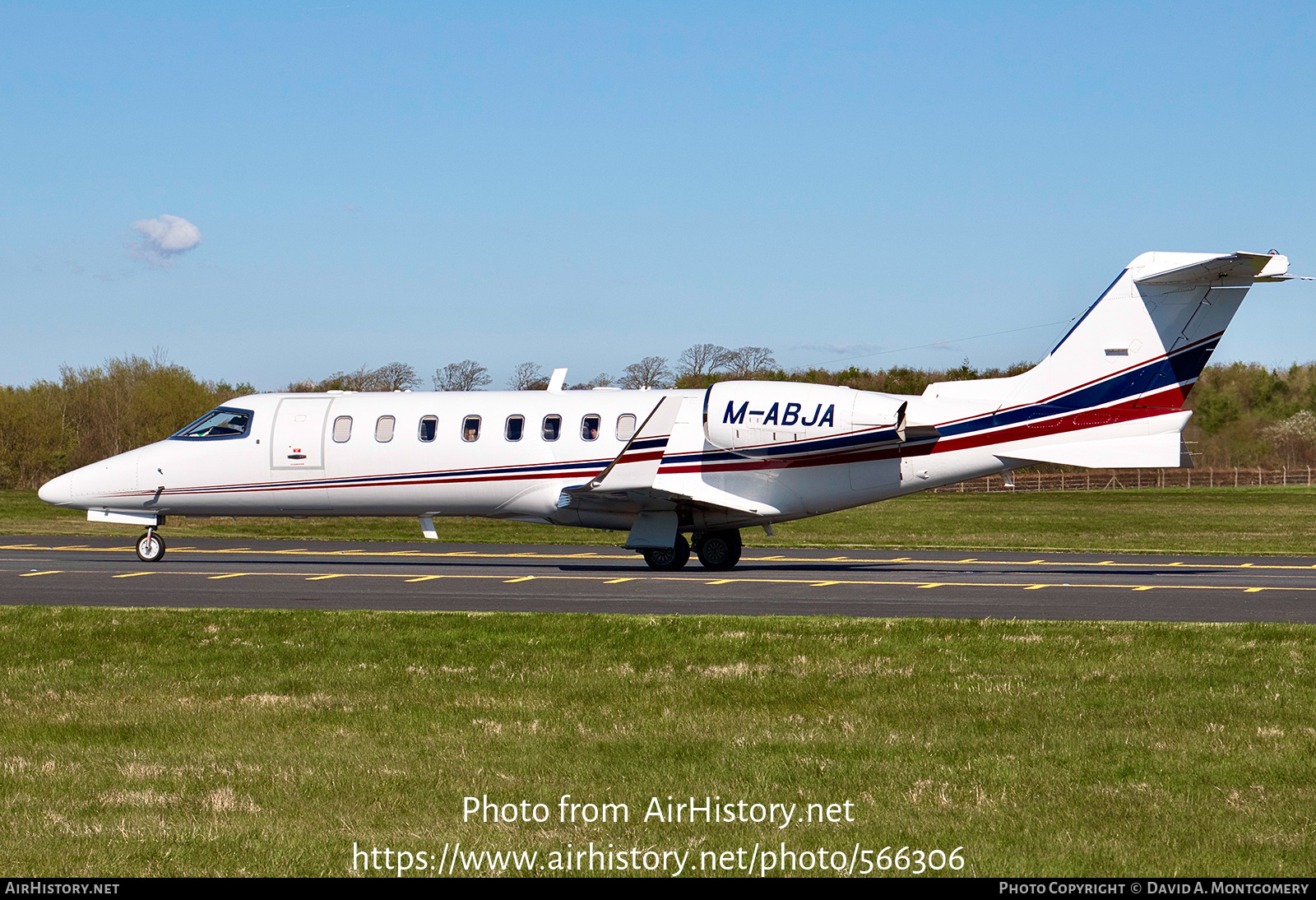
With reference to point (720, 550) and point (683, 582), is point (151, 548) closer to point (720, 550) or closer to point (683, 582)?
point (720, 550)

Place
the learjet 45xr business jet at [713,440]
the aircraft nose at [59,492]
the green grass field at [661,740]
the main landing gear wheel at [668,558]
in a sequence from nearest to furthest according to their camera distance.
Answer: the green grass field at [661,740] → the learjet 45xr business jet at [713,440] → the main landing gear wheel at [668,558] → the aircraft nose at [59,492]

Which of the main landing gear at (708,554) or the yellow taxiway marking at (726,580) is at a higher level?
the main landing gear at (708,554)

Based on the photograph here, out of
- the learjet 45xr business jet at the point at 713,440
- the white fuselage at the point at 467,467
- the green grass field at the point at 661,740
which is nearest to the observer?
the green grass field at the point at 661,740

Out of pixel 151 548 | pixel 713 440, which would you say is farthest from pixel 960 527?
pixel 151 548

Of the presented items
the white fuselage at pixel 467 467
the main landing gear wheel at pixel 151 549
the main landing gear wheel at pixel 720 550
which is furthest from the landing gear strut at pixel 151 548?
the main landing gear wheel at pixel 720 550

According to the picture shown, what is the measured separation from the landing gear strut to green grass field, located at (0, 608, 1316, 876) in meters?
12.2

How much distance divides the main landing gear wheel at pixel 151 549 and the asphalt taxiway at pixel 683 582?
0.90ft

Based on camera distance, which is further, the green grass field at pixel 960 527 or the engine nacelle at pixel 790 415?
the green grass field at pixel 960 527

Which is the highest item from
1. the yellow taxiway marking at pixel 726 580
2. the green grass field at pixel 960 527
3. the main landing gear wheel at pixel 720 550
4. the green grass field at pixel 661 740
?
the main landing gear wheel at pixel 720 550

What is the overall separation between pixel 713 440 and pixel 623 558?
6.01 meters

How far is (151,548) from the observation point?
26.2 m

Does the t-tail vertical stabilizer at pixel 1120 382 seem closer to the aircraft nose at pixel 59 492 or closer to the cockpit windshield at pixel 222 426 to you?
the cockpit windshield at pixel 222 426

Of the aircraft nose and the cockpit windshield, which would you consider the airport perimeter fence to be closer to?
the cockpit windshield

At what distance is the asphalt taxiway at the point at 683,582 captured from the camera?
56.5ft
